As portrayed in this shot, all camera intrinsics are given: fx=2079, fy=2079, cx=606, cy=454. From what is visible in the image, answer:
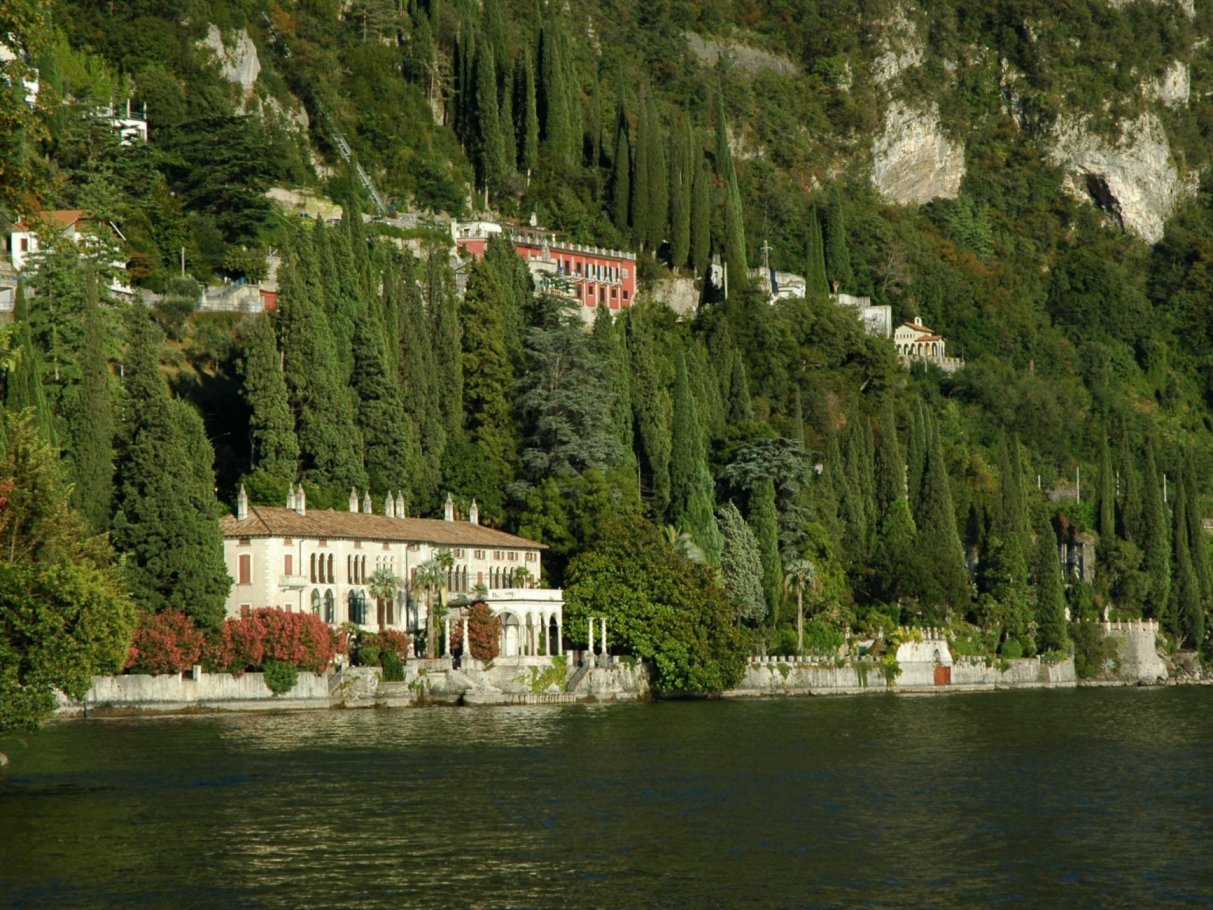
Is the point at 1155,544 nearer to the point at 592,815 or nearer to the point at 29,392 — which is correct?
the point at 29,392

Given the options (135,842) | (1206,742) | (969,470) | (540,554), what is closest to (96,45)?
(540,554)

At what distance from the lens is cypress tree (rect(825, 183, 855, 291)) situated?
16612cm

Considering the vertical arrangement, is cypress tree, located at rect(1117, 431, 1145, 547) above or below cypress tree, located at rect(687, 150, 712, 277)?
below

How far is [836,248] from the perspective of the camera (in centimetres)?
16650

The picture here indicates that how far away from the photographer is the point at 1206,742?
71.6 metres

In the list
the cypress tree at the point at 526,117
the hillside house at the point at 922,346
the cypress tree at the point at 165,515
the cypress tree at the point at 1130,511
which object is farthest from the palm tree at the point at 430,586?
the hillside house at the point at 922,346

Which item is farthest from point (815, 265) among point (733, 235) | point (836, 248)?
point (733, 235)

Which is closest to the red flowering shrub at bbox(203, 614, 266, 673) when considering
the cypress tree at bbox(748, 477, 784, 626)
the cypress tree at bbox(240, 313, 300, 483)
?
the cypress tree at bbox(240, 313, 300, 483)

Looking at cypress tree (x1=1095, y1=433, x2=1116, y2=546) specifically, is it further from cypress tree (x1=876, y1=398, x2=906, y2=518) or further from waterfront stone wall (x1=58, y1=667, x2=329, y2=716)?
waterfront stone wall (x1=58, y1=667, x2=329, y2=716)

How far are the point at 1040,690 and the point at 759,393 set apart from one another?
103ft

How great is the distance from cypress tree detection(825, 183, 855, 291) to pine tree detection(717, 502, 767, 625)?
66.0 meters

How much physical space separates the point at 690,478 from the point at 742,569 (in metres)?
5.76

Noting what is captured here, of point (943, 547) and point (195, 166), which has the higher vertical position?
point (195, 166)

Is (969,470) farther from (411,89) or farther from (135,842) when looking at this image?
(135,842)
